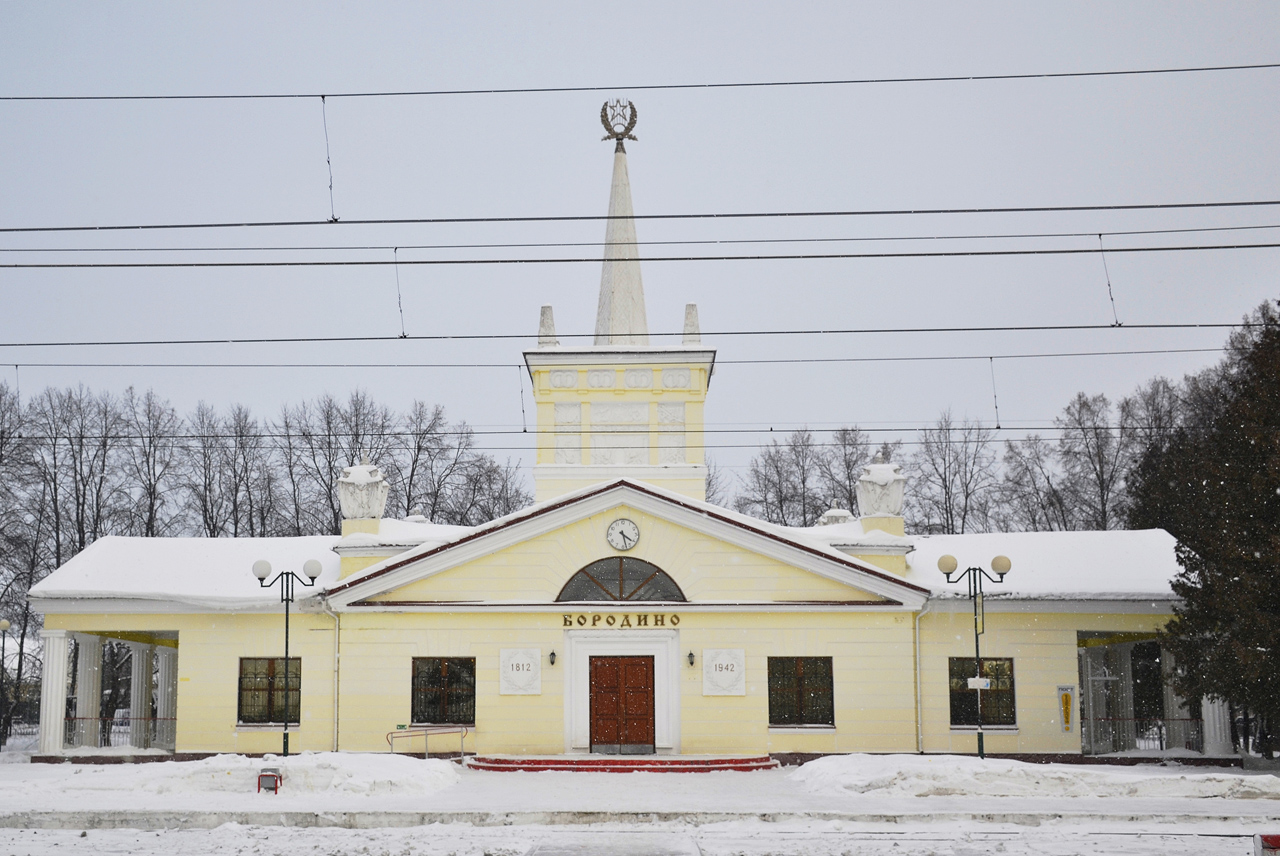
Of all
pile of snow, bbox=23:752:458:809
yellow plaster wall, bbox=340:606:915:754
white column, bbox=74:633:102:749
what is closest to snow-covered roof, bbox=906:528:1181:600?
yellow plaster wall, bbox=340:606:915:754

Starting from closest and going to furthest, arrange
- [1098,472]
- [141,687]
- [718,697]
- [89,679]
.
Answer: [718,697], [89,679], [141,687], [1098,472]

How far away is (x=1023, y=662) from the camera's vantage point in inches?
1088

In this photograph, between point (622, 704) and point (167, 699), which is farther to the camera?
point (167, 699)

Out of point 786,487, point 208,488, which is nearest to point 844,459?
point 786,487

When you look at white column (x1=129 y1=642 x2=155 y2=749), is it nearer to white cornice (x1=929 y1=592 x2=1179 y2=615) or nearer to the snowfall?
the snowfall

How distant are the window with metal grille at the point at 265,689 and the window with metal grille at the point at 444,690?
2850 mm

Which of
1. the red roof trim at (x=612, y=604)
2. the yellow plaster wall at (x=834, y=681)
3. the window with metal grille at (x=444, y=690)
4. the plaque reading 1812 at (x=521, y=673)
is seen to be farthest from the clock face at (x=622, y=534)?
the window with metal grille at (x=444, y=690)

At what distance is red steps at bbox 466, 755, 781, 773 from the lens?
24.4 metres

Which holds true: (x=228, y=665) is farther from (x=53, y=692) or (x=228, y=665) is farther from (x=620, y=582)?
(x=620, y=582)

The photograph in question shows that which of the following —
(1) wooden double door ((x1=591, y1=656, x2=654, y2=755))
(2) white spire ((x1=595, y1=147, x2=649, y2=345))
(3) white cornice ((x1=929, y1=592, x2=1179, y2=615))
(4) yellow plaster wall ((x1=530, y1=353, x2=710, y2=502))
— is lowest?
(1) wooden double door ((x1=591, y1=656, x2=654, y2=755))

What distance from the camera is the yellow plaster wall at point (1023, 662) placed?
27141 millimetres

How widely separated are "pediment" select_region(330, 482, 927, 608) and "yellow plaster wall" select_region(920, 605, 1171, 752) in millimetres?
1548

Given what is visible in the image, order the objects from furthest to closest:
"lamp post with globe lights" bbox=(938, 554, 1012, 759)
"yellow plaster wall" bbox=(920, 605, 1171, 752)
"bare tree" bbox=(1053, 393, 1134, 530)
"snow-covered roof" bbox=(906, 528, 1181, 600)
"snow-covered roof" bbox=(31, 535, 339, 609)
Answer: "bare tree" bbox=(1053, 393, 1134, 530), "snow-covered roof" bbox=(31, 535, 339, 609), "snow-covered roof" bbox=(906, 528, 1181, 600), "yellow plaster wall" bbox=(920, 605, 1171, 752), "lamp post with globe lights" bbox=(938, 554, 1012, 759)

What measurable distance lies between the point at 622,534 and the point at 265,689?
8.63m
